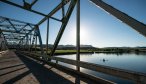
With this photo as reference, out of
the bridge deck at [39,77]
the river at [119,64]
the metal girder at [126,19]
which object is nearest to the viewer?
the metal girder at [126,19]

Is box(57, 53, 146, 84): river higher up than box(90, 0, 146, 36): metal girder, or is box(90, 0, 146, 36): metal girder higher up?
box(90, 0, 146, 36): metal girder

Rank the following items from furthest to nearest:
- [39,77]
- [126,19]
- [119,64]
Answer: [119,64]
[39,77]
[126,19]

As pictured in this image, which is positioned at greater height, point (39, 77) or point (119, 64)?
point (39, 77)

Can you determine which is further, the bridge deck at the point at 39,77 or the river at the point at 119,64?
the river at the point at 119,64

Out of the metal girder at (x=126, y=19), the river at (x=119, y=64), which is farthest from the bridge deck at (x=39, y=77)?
the river at (x=119, y=64)

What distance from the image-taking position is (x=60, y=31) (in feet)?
33.8

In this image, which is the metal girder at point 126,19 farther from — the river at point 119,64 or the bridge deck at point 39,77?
the river at point 119,64

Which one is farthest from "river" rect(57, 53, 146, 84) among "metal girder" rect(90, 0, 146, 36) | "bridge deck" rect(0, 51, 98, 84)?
"metal girder" rect(90, 0, 146, 36)

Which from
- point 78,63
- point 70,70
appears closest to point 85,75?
point 78,63

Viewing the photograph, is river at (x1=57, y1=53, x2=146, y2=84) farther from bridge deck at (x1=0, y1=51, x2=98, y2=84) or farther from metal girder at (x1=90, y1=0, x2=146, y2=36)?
metal girder at (x1=90, y1=0, x2=146, y2=36)

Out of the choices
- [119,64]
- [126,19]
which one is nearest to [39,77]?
[126,19]

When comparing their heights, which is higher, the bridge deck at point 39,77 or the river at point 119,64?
the bridge deck at point 39,77

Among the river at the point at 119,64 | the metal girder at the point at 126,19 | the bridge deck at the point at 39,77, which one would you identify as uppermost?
the metal girder at the point at 126,19

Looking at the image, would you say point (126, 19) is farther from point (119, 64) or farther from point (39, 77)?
point (119, 64)
